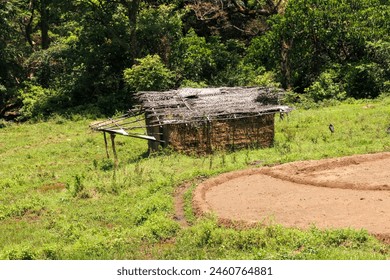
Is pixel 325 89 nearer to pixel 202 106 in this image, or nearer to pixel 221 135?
pixel 202 106

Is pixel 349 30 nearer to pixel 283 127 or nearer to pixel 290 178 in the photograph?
pixel 283 127

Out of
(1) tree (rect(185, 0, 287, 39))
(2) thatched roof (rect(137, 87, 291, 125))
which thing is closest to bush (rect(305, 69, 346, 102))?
(2) thatched roof (rect(137, 87, 291, 125))

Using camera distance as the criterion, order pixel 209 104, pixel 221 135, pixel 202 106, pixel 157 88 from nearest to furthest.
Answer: pixel 221 135
pixel 202 106
pixel 209 104
pixel 157 88

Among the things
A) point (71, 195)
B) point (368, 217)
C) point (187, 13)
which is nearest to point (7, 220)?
point (71, 195)

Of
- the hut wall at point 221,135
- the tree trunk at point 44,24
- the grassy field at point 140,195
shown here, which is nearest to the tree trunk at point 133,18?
the grassy field at point 140,195

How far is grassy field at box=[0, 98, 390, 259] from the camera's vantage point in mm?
9680

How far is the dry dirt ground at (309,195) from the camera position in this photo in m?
10.8

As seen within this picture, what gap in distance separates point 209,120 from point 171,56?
11401mm

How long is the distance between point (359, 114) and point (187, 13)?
14.2 m

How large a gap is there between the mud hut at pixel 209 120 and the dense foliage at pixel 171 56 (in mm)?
6008

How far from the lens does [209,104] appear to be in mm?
18047

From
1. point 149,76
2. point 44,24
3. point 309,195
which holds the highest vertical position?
point 44,24

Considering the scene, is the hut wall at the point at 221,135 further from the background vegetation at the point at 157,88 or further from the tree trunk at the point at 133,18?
the tree trunk at the point at 133,18

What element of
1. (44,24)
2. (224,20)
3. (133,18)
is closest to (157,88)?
(133,18)
